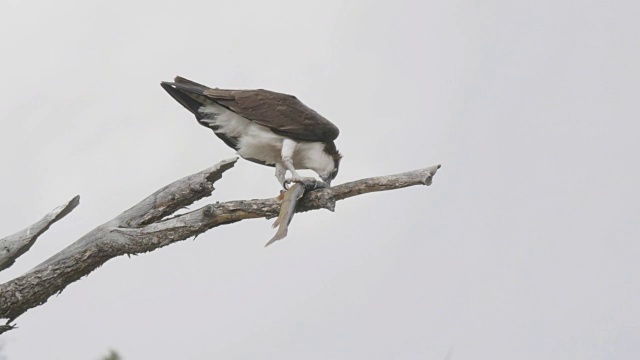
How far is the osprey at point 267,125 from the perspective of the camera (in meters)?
8.61

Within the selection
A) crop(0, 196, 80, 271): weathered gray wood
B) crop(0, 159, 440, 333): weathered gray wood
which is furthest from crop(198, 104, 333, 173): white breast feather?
crop(0, 196, 80, 271): weathered gray wood

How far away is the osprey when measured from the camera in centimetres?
861

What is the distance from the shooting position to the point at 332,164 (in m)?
8.92

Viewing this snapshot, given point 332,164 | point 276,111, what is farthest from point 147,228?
point 332,164

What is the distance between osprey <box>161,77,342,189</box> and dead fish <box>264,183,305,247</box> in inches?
21.7

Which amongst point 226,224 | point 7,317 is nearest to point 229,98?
point 226,224

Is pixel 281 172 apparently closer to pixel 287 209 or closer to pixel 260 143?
pixel 260 143

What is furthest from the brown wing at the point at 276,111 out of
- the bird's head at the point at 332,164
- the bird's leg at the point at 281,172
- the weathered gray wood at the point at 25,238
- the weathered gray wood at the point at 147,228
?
the weathered gray wood at the point at 25,238

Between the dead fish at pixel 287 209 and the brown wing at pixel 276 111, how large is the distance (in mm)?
736

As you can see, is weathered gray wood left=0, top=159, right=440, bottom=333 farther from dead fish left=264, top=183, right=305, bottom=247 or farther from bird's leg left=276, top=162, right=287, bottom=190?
bird's leg left=276, top=162, right=287, bottom=190

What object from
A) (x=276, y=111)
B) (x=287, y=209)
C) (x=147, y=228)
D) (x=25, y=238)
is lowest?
(x=25, y=238)

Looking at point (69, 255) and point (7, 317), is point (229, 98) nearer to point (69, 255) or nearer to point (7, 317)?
point (69, 255)

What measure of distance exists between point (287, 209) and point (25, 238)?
2098 mm

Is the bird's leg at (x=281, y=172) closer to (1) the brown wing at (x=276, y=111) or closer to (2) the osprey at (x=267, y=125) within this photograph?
(2) the osprey at (x=267, y=125)
